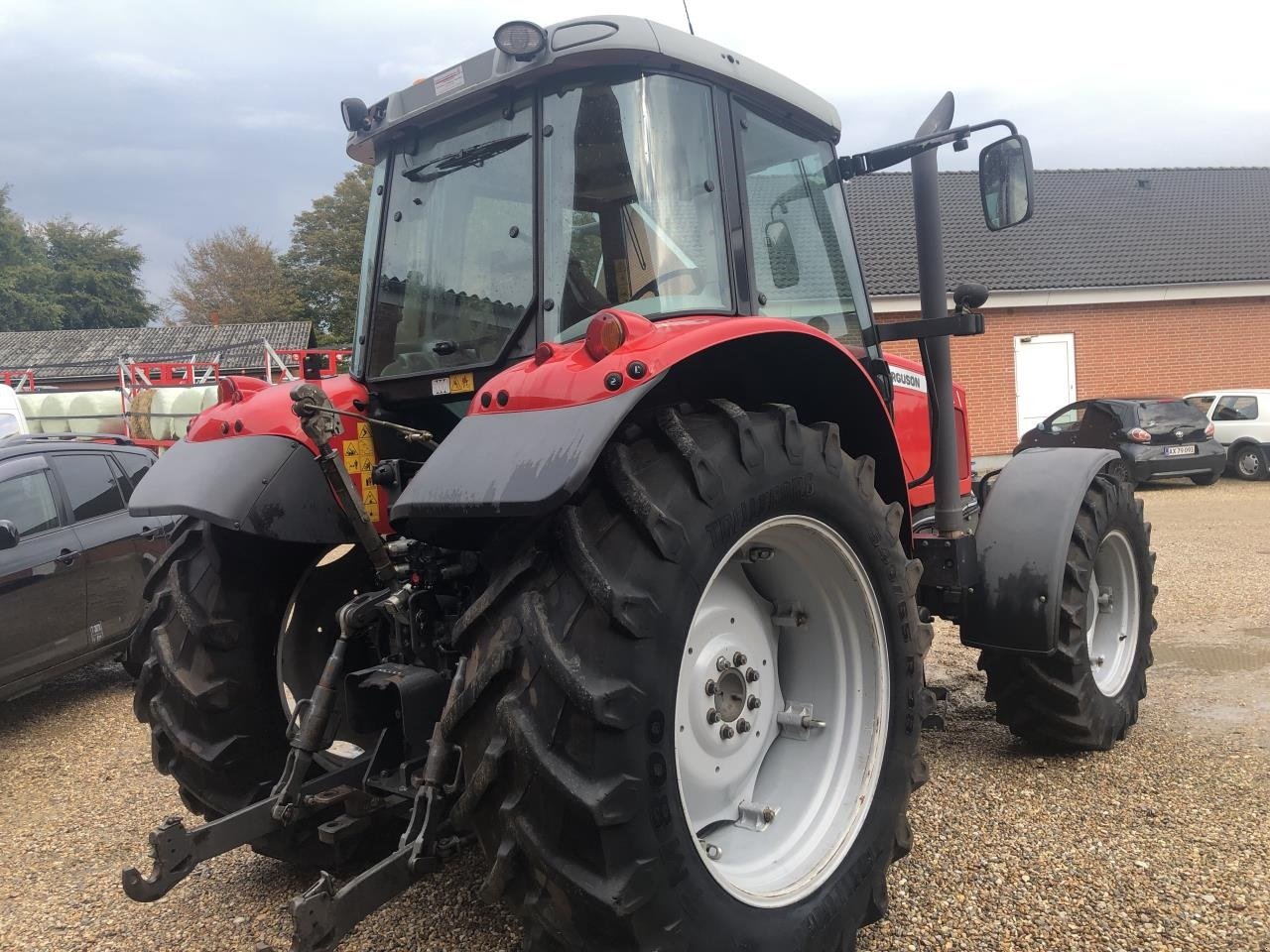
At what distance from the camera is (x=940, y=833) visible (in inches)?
119

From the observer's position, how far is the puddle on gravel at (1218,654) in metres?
4.98

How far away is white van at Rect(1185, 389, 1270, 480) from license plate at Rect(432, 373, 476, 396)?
14742mm

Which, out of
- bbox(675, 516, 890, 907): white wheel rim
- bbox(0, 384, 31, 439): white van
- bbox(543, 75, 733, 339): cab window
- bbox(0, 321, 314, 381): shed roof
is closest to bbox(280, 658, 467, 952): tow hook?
bbox(675, 516, 890, 907): white wheel rim

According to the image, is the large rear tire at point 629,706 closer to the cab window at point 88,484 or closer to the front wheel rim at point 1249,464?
the cab window at point 88,484

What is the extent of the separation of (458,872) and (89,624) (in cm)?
370

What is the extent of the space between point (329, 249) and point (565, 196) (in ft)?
179

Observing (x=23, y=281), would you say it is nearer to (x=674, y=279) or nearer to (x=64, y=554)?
(x=64, y=554)

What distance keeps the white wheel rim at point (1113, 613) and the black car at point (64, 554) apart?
4.91 metres

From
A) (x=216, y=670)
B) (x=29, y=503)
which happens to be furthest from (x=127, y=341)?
(x=216, y=670)

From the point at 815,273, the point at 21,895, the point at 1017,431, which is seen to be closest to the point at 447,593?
the point at 815,273

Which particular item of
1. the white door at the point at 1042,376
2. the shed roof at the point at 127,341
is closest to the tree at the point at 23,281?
the shed roof at the point at 127,341

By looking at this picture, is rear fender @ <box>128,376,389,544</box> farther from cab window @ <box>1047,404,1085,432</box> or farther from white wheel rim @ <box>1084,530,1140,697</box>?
cab window @ <box>1047,404,1085,432</box>

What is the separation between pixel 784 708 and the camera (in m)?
2.62

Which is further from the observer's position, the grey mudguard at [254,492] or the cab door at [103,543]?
the cab door at [103,543]
